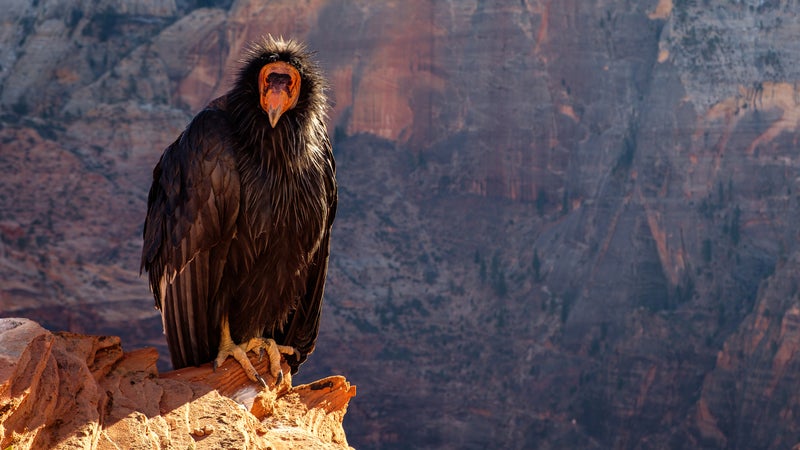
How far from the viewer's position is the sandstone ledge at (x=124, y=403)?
5.44 m

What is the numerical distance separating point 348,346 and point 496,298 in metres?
8.34

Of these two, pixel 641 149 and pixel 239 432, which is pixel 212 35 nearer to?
pixel 641 149

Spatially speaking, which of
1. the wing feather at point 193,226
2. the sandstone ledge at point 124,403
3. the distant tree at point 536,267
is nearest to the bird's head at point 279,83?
the wing feather at point 193,226

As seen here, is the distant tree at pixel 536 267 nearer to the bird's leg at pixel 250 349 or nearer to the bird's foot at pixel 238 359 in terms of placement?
the bird's leg at pixel 250 349

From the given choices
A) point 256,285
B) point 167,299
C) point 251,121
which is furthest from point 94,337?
point 251,121

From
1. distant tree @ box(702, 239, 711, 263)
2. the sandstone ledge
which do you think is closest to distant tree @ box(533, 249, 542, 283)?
distant tree @ box(702, 239, 711, 263)

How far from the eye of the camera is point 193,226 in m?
6.66

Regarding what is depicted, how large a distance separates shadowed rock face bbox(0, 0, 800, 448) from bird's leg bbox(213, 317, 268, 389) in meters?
44.7

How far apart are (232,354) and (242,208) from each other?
98 centimetres

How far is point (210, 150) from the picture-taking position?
663 centimetres

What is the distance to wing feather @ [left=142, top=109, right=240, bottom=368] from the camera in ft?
21.7

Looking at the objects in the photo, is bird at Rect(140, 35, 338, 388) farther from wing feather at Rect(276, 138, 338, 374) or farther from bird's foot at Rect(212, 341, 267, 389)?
wing feather at Rect(276, 138, 338, 374)

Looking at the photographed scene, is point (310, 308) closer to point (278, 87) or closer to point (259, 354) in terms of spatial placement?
point (259, 354)

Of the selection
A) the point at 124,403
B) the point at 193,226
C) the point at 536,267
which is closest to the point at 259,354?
the point at 193,226
